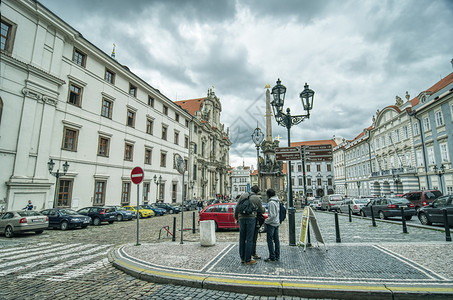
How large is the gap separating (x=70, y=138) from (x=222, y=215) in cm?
1730

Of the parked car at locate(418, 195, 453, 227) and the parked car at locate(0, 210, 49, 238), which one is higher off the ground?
the parked car at locate(418, 195, 453, 227)

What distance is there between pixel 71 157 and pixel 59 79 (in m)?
6.71

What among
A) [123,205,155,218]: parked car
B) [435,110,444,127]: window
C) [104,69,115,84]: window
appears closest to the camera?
[123,205,155,218]: parked car

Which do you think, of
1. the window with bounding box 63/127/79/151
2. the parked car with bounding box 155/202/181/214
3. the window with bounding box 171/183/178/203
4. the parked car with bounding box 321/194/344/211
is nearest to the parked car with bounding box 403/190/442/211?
the parked car with bounding box 321/194/344/211

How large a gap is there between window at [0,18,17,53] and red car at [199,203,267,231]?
18.4 m

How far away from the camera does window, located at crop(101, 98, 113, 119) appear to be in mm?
25172

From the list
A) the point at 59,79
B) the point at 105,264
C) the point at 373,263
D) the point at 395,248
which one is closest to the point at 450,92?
the point at 395,248

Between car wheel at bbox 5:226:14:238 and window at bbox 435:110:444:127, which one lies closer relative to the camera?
car wheel at bbox 5:226:14:238

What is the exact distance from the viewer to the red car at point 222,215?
40.1 feet

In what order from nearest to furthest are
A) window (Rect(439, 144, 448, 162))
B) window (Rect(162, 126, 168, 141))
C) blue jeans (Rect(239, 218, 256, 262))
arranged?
blue jeans (Rect(239, 218, 256, 262)) → window (Rect(439, 144, 448, 162)) → window (Rect(162, 126, 168, 141))

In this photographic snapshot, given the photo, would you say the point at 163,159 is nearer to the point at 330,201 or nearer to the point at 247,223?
the point at 330,201

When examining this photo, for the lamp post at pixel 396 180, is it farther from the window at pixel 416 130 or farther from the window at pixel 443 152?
the window at pixel 443 152

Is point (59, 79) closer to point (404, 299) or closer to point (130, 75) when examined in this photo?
point (130, 75)

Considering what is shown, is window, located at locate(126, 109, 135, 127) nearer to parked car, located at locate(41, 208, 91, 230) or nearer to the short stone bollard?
parked car, located at locate(41, 208, 91, 230)
